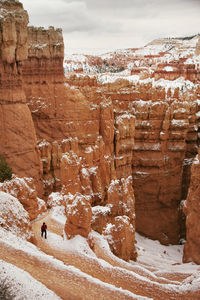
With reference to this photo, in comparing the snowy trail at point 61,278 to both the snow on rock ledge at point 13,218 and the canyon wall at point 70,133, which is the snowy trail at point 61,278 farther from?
the canyon wall at point 70,133

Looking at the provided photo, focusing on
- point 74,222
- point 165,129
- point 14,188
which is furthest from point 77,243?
point 165,129

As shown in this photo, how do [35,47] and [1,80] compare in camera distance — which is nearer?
[1,80]

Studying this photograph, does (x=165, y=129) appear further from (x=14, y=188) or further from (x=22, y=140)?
(x=14, y=188)

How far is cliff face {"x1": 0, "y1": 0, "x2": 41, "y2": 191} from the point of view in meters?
15.6

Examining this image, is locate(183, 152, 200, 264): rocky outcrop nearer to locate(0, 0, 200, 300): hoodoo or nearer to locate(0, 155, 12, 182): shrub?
locate(0, 0, 200, 300): hoodoo

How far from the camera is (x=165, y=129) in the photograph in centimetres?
2986

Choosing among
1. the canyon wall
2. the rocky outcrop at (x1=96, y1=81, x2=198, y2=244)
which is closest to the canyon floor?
the canyon wall

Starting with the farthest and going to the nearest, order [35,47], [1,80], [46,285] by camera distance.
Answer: [35,47] < [1,80] < [46,285]

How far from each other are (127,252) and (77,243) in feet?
17.2

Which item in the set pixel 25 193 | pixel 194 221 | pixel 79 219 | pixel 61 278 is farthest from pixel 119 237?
pixel 61 278

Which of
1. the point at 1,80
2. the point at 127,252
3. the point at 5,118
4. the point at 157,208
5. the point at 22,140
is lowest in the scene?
the point at 157,208

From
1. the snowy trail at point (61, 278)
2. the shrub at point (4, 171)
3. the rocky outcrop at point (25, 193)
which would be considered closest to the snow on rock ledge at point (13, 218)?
the snowy trail at point (61, 278)

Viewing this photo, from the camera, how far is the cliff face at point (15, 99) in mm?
15609

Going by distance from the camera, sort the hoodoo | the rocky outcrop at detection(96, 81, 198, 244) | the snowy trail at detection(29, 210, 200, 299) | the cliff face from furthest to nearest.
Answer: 1. the rocky outcrop at detection(96, 81, 198, 244)
2. the cliff face
3. the hoodoo
4. the snowy trail at detection(29, 210, 200, 299)
